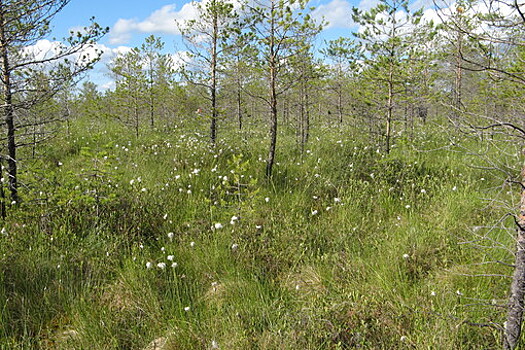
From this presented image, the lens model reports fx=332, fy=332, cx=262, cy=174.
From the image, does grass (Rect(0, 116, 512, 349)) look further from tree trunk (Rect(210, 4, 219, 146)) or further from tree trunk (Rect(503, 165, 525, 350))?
tree trunk (Rect(210, 4, 219, 146))

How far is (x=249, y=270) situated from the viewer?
3646 millimetres

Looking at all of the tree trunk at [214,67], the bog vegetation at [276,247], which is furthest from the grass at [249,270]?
the tree trunk at [214,67]

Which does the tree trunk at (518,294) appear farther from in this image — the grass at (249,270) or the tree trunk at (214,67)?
the tree trunk at (214,67)

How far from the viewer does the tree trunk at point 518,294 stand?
2.21 meters

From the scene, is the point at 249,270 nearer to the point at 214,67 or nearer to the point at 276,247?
the point at 276,247

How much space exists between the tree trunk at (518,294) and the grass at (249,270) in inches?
4.6

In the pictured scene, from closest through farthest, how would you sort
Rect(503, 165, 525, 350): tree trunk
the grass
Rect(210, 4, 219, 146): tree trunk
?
Rect(503, 165, 525, 350): tree trunk < the grass < Rect(210, 4, 219, 146): tree trunk

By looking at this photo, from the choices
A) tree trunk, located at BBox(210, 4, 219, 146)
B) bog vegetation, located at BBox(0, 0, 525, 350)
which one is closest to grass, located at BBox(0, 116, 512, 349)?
bog vegetation, located at BBox(0, 0, 525, 350)

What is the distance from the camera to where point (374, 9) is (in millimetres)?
6695

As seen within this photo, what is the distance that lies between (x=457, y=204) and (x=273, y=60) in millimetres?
3853

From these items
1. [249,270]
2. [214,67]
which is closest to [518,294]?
[249,270]

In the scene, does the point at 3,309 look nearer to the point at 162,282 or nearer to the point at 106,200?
the point at 162,282

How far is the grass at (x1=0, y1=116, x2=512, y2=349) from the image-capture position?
274 cm

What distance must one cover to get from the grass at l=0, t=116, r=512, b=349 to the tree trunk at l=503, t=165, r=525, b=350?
116 mm
